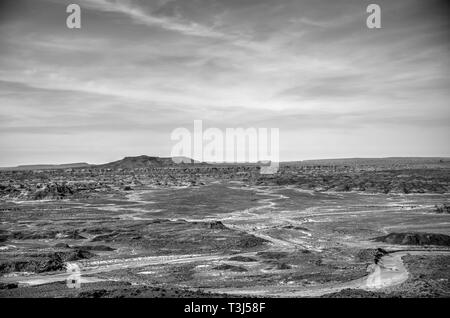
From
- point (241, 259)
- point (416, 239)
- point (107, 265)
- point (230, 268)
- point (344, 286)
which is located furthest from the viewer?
point (416, 239)

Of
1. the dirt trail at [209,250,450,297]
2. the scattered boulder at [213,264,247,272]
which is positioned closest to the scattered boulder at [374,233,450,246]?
the dirt trail at [209,250,450,297]

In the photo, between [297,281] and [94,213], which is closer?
[297,281]

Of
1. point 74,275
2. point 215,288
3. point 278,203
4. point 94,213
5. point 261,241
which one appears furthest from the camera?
point 278,203

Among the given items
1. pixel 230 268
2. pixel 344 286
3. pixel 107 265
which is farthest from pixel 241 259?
pixel 107 265

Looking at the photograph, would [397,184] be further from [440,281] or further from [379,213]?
[440,281]

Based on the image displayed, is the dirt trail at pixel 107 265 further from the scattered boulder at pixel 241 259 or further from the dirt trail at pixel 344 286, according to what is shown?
the dirt trail at pixel 344 286

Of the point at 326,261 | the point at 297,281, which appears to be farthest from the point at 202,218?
the point at 297,281

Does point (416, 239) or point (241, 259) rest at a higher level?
point (416, 239)

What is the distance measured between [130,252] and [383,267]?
67.5ft

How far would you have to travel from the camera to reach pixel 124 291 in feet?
79.1

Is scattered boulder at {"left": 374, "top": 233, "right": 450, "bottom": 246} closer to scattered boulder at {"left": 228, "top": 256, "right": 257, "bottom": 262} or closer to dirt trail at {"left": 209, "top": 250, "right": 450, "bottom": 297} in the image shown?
dirt trail at {"left": 209, "top": 250, "right": 450, "bottom": 297}

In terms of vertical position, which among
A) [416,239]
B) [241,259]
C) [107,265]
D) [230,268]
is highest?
[416,239]

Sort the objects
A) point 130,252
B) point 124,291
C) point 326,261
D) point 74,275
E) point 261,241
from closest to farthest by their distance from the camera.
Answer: point 124,291
point 74,275
point 326,261
point 130,252
point 261,241

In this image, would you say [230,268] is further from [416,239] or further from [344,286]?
[416,239]
